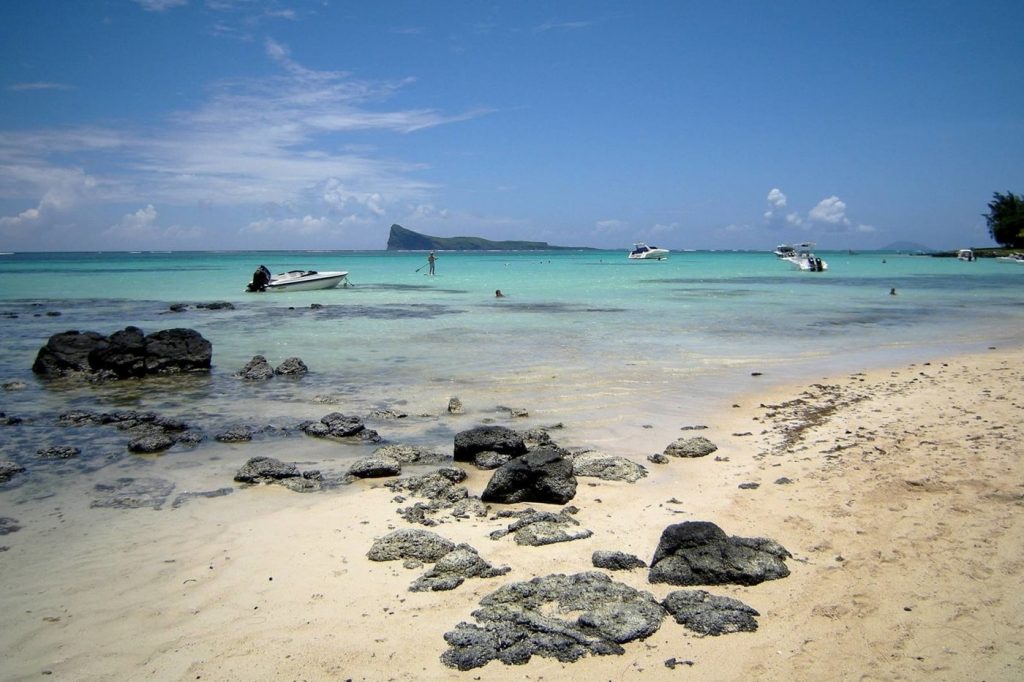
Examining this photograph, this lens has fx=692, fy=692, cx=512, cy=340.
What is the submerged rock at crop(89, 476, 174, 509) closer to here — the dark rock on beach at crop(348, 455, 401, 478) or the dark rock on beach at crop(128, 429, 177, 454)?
the dark rock on beach at crop(128, 429, 177, 454)

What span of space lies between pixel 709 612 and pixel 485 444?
3.93m

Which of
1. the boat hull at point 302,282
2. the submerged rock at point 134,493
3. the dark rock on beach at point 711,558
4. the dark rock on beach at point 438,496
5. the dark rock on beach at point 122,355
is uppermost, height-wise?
the boat hull at point 302,282

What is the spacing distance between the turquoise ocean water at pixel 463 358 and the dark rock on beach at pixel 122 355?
575 millimetres

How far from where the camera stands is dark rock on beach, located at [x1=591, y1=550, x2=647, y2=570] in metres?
4.92

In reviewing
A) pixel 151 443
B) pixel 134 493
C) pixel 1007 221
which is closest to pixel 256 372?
pixel 151 443

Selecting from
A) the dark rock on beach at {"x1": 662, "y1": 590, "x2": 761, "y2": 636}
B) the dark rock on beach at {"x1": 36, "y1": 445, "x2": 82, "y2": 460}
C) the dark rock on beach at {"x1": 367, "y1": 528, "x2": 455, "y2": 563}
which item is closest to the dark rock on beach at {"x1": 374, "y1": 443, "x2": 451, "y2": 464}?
the dark rock on beach at {"x1": 367, "y1": 528, "x2": 455, "y2": 563}

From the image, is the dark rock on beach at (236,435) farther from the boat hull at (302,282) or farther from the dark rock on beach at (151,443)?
the boat hull at (302,282)

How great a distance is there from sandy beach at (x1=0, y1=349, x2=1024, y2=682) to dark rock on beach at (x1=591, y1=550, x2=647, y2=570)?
2.5 inches

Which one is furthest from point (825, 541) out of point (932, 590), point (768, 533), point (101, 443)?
point (101, 443)

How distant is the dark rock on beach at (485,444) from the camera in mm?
7793

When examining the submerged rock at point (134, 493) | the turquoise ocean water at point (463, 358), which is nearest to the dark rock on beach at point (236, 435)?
the turquoise ocean water at point (463, 358)

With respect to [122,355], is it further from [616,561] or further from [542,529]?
[616,561]

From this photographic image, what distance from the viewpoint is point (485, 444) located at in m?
7.80

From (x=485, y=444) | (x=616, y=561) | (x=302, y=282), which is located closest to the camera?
(x=616, y=561)
